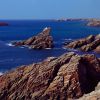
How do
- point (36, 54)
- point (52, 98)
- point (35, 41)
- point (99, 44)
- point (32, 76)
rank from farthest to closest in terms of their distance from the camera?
point (35, 41) → point (99, 44) → point (36, 54) → point (32, 76) → point (52, 98)

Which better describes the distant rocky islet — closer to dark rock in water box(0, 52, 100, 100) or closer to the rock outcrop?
dark rock in water box(0, 52, 100, 100)

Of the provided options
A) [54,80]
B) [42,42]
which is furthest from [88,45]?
[54,80]

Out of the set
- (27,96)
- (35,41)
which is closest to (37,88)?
(27,96)

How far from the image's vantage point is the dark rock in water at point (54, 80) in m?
39.7

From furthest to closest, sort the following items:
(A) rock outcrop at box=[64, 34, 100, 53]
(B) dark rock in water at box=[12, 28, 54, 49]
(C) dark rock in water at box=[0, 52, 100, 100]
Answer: (B) dark rock in water at box=[12, 28, 54, 49]
(A) rock outcrop at box=[64, 34, 100, 53]
(C) dark rock in water at box=[0, 52, 100, 100]

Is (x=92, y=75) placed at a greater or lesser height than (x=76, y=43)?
greater

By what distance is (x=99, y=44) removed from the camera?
→ 110 m

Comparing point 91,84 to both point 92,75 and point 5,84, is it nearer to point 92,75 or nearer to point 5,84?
point 92,75

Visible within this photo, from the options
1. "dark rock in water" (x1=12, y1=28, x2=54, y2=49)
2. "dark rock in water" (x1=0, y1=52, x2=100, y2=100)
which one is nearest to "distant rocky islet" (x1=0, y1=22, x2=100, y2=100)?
"dark rock in water" (x1=0, y1=52, x2=100, y2=100)

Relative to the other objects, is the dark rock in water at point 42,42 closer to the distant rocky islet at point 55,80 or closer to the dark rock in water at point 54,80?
the distant rocky islet at point 55,80

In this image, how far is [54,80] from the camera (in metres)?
40.5

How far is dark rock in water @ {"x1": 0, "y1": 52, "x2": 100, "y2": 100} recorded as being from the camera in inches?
1561

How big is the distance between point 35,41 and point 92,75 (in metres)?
80.4

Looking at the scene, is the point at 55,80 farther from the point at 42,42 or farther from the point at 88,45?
the point at 42,42
